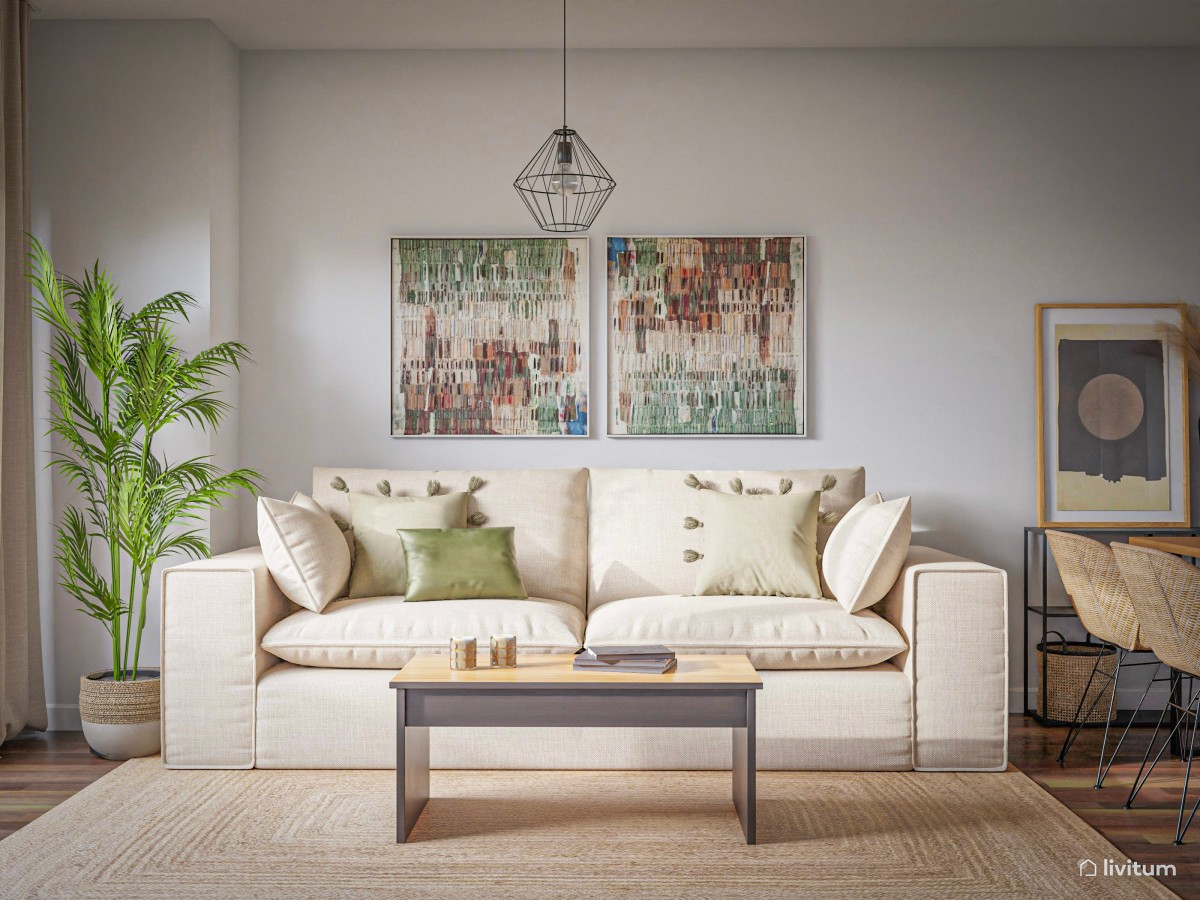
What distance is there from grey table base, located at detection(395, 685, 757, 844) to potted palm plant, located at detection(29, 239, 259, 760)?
1.27 meters

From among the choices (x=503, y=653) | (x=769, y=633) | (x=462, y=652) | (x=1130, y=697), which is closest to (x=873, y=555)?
(x=769, y=633)

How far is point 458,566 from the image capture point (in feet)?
11.7

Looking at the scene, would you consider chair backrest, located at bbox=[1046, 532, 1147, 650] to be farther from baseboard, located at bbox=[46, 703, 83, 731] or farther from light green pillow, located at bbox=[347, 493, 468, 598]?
baseboard, located at bbox=[46, 703, 83, 731]

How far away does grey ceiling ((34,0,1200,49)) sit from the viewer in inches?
151

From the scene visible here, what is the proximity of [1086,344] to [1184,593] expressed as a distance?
1868mm

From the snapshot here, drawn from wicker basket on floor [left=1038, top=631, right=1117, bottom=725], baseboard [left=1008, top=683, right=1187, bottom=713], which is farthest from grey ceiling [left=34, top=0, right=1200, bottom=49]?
baseboard [left=1008, top=683, right=1187, bottom=713]

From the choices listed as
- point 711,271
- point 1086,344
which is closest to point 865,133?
point 711,271

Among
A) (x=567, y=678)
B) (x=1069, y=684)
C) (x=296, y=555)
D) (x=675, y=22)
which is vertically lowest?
(x=1069, y=684)

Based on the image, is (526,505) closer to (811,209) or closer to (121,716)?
(121,716)

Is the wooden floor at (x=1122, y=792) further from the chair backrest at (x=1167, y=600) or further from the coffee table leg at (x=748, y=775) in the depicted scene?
the coffee table leg at (x=748, y=775)

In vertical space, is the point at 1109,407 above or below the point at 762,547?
above

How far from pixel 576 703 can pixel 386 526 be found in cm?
138

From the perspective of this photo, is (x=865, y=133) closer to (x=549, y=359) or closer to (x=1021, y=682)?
(x=549, y=359)

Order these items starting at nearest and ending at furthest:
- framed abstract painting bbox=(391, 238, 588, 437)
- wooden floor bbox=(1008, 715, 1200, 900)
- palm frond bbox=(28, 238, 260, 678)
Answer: wooden floor bbox=(1008, 715, 1200, 900), palm frond bbox=(28, 238, 260, 678), framed abstract painting bbox=(391, 238, 588, 437)
